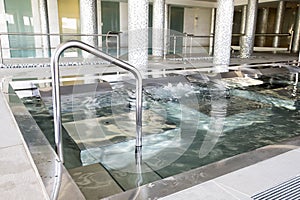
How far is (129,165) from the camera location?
177 centimetres

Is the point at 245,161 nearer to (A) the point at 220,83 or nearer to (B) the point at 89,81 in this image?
(B) the point at 89,81

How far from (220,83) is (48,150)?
3.46m

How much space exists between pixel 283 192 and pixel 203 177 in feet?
1.16

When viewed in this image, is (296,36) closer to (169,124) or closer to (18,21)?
(169,124)

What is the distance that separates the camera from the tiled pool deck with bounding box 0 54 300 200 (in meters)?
1.10

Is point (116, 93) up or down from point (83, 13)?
down

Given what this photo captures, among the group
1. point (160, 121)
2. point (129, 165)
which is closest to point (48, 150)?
point (129, 165)

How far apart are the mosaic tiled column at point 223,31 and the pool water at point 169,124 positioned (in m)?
1.89

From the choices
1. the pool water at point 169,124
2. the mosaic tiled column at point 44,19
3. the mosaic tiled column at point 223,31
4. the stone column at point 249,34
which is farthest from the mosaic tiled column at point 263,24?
the pool water at point 169,124

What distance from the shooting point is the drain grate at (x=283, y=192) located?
1.11m

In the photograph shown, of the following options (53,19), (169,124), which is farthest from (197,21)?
(169,124)

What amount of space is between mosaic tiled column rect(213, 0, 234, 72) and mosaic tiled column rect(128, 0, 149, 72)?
6.55 feet

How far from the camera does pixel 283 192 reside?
115 centimetres

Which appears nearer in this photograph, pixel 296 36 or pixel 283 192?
pixel 283 192
